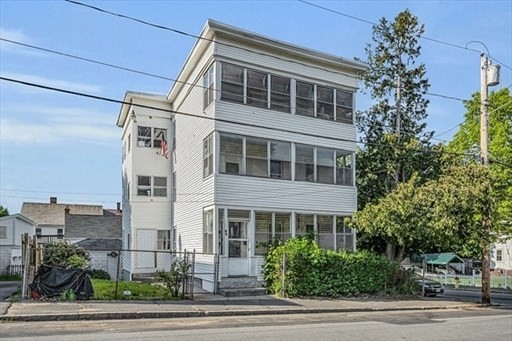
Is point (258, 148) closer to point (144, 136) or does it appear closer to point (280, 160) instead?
point (280, 160)

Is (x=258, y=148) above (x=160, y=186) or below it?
above

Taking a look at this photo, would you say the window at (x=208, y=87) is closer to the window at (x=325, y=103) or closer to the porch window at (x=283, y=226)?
the window at (x=325, y=103)

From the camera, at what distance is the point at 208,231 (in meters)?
20.8

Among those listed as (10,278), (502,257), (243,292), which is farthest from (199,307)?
(502,257)

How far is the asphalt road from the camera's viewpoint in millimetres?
10414

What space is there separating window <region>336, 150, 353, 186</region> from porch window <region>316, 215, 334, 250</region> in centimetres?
184

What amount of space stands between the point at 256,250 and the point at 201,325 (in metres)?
8.52

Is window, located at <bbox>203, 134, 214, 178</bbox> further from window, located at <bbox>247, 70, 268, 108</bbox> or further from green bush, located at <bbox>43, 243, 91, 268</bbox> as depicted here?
green bush, located at <bbox>43, 243, 91, 268</bbox>

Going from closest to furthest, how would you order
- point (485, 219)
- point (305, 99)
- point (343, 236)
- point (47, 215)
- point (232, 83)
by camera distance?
point (485, 219) < point (232, 83) < point (305, 99) < point (343, 236) < point (47, 215)

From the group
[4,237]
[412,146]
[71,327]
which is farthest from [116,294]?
[4,237]

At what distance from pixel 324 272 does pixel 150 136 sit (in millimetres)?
13413

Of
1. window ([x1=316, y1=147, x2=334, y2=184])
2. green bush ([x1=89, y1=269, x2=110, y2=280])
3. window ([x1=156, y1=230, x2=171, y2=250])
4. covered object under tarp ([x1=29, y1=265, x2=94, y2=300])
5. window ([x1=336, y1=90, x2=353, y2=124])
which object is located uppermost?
window ([x1=336, y1=90, x2=353, y2=124])

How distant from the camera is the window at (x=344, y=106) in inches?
938

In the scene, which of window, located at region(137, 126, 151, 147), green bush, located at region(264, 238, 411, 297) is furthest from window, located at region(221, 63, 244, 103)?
window, located at region(137, 126, 151, 147)
